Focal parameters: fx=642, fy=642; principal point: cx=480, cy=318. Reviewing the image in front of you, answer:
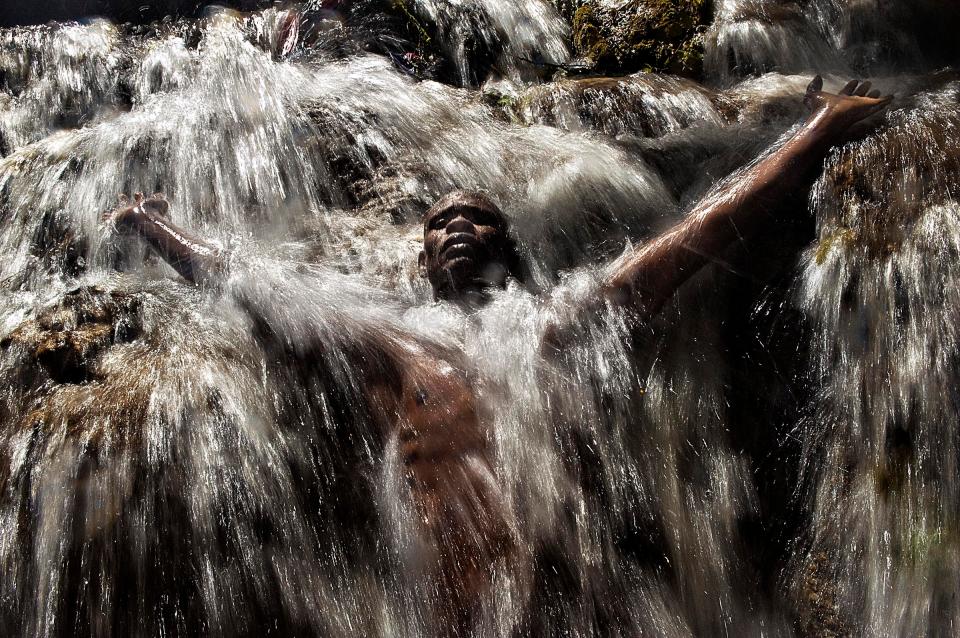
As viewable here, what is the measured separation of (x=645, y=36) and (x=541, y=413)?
393cm

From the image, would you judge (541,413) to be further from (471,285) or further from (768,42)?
(768,42)

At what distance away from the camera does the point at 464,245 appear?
3.33 metres

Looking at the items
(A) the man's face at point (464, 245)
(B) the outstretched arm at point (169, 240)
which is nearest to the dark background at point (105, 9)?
(B) the outstretched arm at point (169, 240)

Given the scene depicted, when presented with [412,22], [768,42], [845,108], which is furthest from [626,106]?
[412,22]

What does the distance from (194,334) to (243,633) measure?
147 cm

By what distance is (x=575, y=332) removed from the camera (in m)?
2.85

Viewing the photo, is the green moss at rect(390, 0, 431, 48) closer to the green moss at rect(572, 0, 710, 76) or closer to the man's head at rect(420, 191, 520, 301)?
the green moss at rect(572, 0, 710, 76)

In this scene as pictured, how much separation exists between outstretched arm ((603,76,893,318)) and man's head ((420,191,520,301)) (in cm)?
66

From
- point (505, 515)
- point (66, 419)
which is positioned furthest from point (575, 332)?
point (66, 419)

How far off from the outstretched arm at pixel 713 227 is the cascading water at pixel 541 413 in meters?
0.10

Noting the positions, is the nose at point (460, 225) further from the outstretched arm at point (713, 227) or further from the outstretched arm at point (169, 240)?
the outstretched arm at point (169, 240)

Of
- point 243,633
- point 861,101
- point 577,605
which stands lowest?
point 243,633

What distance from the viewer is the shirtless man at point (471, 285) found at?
7.77ft

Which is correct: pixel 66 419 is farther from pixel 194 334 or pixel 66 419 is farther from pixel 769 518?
pixel 769 518
